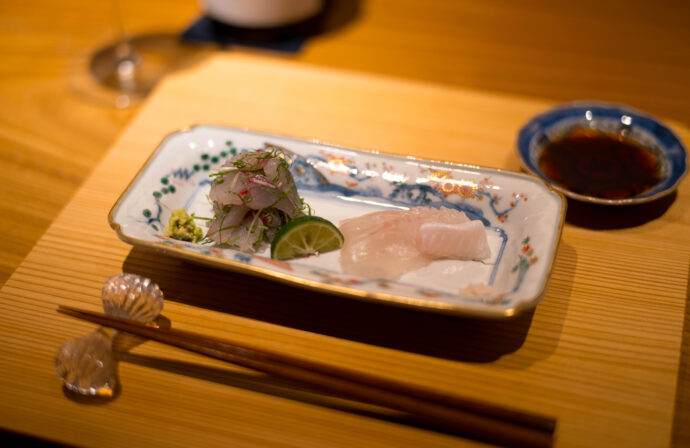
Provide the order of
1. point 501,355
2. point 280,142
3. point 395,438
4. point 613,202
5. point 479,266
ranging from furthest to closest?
point 280,142 < point 613,202 < point 479,266 < point 501,355 < point 395,438

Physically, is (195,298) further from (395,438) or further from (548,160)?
(548,160)

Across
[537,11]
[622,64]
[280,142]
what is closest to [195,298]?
[280,142]

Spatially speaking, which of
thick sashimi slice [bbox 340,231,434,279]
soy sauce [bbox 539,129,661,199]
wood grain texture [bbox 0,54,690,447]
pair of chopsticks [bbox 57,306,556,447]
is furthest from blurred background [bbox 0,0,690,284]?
thick sashimi slice [bbox 340,231,434,279]

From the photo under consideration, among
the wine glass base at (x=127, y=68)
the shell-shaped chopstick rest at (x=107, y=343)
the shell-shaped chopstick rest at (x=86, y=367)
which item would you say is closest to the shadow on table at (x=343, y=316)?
the shell-shaped chopstick rest at (x=107, y=343)

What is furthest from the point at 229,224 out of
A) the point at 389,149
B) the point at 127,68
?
the point at 127,68

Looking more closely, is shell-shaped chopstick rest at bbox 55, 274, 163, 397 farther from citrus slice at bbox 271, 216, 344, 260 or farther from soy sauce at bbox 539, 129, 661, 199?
soy sauce at bbox 539, 129, 661, 199

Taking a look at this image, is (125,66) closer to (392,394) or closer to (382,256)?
(382,256)
